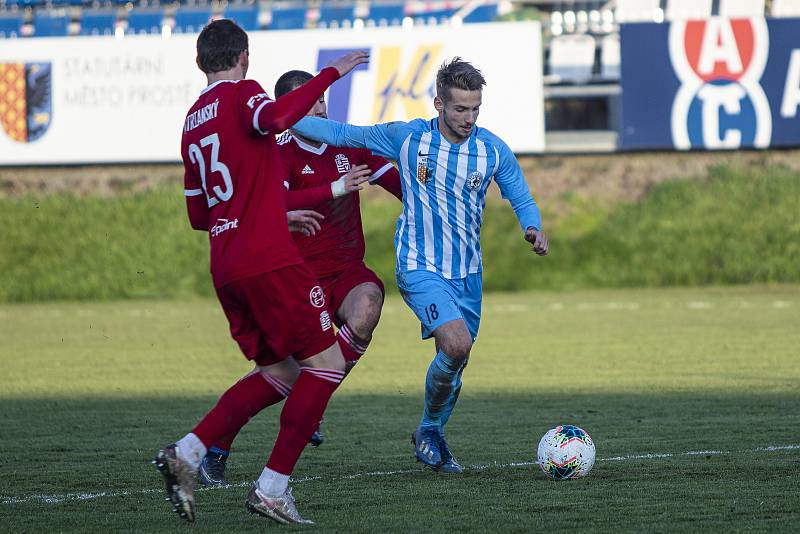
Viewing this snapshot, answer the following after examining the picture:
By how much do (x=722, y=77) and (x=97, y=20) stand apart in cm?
1159

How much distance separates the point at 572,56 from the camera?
21188 millimetres

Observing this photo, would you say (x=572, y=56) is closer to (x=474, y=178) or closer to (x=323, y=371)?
(x=474, y=178)

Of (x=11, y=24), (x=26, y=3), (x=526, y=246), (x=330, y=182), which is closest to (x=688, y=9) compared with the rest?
(x=526, y=246)

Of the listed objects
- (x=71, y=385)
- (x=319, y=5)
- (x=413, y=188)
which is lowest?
(x=71, y=385)

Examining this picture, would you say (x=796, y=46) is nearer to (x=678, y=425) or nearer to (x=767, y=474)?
(x=678, y=425)

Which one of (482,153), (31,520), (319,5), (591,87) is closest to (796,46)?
(591,87)

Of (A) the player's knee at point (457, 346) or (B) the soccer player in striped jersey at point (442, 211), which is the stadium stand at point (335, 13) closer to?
(B) the soccer player in striped jersey at point (442, 211)

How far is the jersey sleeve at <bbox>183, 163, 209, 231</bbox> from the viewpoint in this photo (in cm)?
555

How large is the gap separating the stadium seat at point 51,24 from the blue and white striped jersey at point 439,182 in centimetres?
1837

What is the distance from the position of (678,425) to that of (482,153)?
2.32m

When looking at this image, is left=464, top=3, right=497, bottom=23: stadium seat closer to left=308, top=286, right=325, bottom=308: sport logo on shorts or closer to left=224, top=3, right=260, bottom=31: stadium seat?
left=224, top=3, right=260, bottom=31: stadium seat

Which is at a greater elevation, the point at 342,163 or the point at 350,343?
the point at 342,163

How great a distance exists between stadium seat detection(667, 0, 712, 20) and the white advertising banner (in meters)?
3.73

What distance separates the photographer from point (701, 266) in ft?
66.1
